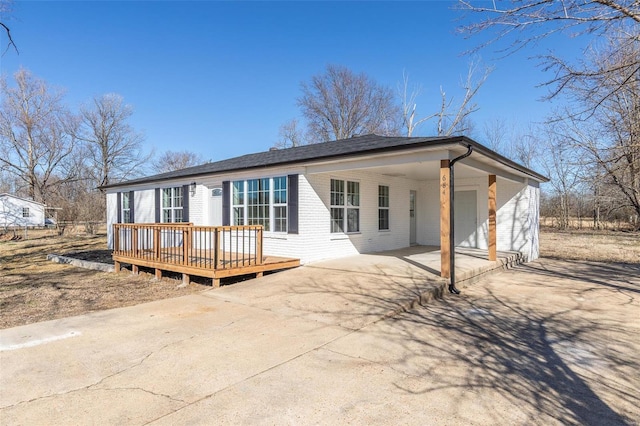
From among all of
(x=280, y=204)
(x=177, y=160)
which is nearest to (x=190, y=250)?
(x=280, y=204)

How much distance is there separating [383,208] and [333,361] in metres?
8.40

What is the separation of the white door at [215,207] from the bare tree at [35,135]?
2712 cm

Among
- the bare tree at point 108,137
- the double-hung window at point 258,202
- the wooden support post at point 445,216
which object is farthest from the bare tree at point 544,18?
the bare tree at point 108,137

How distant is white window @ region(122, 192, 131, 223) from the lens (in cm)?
1444

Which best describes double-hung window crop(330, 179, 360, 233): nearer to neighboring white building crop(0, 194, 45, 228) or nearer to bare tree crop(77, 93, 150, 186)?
bare tree crop(77, 93, 150, 186)

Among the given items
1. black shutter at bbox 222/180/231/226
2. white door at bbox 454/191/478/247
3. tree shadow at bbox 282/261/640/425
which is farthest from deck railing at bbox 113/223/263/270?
white door at bbox 454/191/478/247

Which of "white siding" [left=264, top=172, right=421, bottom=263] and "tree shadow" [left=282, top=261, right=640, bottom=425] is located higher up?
"white siding" [left=264, top=172, right=421, bottom=263]

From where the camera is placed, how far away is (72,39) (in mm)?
11398

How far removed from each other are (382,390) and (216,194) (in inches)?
374

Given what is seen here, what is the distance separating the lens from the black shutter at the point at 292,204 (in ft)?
29.4

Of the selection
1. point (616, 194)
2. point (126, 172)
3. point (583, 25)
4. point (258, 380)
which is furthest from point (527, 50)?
point (126, 172)

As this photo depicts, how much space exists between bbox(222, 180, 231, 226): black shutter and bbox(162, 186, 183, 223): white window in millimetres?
2434

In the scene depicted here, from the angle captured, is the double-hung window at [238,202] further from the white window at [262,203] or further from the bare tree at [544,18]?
the bare tree at [544,18]

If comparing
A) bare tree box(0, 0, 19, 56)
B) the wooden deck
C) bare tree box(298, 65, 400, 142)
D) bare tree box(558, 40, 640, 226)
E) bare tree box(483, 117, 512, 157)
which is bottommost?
the wooden deck
